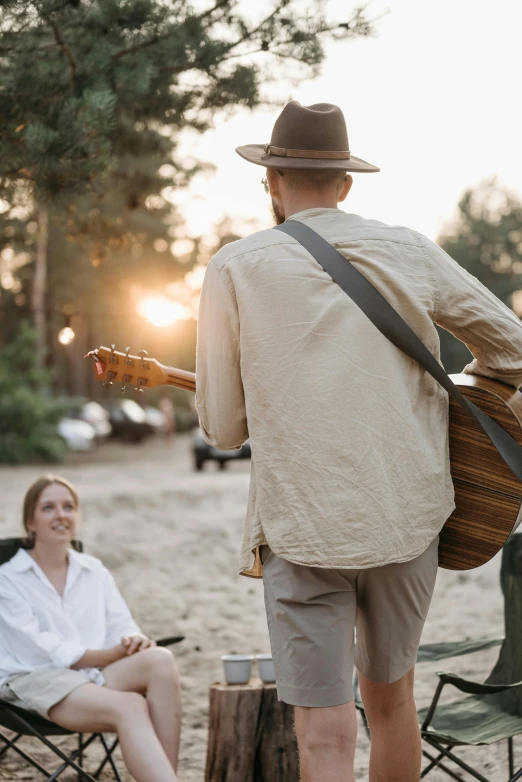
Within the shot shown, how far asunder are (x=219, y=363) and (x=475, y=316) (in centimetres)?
57

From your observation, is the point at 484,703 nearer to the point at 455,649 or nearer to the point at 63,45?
the point at 455,649

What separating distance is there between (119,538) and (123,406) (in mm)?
25244

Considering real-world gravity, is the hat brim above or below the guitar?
above

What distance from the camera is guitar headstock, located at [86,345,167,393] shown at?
2.65 m

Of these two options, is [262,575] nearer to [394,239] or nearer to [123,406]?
[394,239]

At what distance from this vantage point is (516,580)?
4.11 metres

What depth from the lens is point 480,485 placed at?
7.72ft

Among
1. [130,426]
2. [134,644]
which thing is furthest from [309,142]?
[130,426]

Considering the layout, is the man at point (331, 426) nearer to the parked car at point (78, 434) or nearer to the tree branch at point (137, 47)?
the tree branch at point (137, 47)

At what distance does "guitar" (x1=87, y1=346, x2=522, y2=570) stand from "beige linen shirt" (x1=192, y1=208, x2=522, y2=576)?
0.13 meters

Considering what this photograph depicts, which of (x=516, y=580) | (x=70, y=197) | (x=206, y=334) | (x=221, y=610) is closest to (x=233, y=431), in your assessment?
(x=206, y=334)

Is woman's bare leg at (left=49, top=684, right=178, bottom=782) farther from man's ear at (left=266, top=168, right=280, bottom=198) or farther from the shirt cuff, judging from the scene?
man's ear at (left=266, top=168, right=280, bottom=198)

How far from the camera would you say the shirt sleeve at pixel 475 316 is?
7.25ft

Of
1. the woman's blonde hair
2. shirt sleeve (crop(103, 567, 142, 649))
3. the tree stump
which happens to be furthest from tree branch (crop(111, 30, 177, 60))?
the tree stump
